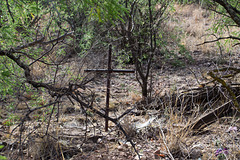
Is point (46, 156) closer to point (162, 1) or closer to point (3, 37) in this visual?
point (3, 37)

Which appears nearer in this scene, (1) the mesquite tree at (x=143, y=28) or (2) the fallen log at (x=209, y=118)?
(2) the fallen log at (x=209, y=118)

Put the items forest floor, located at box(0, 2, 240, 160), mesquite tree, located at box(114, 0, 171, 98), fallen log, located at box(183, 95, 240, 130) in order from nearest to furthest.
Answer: forest floor, located at box(0, 2, 240, 160), fallen log, located at box(183, 95, 240, 130), mesquite tree, located at box(114, 0, 171, 98)

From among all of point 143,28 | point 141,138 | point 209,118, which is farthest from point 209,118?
point 143,28

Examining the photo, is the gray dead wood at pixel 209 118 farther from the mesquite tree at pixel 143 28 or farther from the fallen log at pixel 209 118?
the mesquite tree at pixel 143 28

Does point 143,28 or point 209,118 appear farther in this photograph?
point 143,28

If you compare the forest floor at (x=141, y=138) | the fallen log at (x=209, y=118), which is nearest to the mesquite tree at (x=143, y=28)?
the forest floor at (x=141, y=138)

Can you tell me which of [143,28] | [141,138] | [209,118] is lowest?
[141,138]

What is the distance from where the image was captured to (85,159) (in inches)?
113

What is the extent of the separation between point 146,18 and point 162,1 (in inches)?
20.4

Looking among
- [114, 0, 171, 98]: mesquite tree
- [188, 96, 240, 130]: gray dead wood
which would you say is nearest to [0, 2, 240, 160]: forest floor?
[188, 96, 240, 130]: gray dead wood

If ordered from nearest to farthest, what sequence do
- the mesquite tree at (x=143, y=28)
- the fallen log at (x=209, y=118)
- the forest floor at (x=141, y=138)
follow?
the forest floor at (x=141, y=138) < the fallen log at (x=209, y=118) < the mesquite tree at (x=143, y=28)

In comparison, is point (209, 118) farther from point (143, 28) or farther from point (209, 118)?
point (143, 28)

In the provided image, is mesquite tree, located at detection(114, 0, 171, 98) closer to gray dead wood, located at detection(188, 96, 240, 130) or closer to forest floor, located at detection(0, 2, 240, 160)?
forest floor, located at detection(0, 2, 240, 160)

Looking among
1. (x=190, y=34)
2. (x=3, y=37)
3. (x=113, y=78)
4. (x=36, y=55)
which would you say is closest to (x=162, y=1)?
(x=113, y=78)
